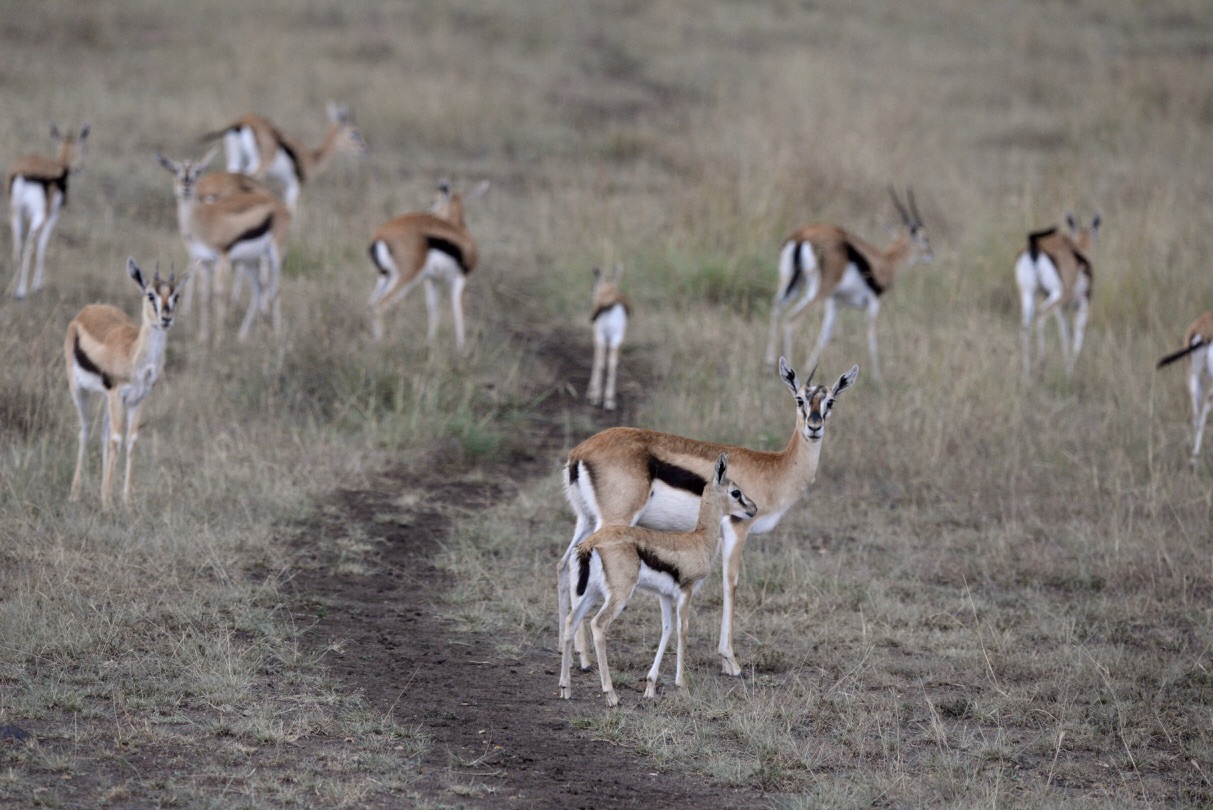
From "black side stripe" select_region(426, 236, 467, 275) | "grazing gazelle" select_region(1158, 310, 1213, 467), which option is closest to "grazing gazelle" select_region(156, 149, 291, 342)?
"black side stripe" select_region(426, 236, 467, 275)

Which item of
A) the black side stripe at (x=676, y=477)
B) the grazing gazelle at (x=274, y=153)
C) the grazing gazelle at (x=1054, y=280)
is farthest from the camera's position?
the grazing gazelle at (x=274, y=153)

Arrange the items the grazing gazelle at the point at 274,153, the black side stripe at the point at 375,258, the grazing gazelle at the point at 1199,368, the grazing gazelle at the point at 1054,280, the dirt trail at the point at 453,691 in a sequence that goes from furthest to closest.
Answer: the grazing gazelle at the point at 274,153 → the grazing gazelle at the point at 1054,280 → the black side stripe at the point at 375,258 → the grazing gazelle at the point at 1199,368 → the dirt trail at the point at 453,691

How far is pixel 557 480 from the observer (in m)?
7.61

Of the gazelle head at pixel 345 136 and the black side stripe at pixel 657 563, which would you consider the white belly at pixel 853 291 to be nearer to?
the black side stripe at pixel 657 563

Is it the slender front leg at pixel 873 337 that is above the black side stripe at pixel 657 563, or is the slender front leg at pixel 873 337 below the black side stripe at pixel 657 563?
above

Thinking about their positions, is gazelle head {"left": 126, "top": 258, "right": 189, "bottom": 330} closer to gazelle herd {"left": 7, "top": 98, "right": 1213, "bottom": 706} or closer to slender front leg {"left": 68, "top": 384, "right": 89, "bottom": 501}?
gazelle herd {"left": 7, "top": 98, "right": 1213, "bottom": 706}

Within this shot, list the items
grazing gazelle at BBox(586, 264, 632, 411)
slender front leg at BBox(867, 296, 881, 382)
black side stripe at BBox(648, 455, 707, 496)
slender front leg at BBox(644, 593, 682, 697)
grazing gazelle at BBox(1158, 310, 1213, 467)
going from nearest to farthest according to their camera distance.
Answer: slender front leg at BBox(644, 593, 682, 697) < black side stripe at BBox(648, 455, 707, 496) < grazing gazelle at BBox(1158, 310, 1213, 467) < grazing gazelle at BBox(586, 264, 632, 411) < slender front leg at BBox(867, 296, 881, 382)

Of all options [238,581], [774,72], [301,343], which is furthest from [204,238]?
[774,72]

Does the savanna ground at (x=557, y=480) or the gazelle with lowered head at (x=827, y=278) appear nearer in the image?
the savanna ground at (x=557, y=480)

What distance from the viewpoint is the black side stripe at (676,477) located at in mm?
5527

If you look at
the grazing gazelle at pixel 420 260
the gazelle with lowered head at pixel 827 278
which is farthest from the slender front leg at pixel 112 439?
the gazelle with lowered head at pixel 827 278

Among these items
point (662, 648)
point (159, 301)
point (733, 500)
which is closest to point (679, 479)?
point (733, 500)

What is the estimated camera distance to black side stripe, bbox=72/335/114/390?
684 cm

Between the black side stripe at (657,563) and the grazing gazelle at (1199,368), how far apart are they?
4.44 meters
